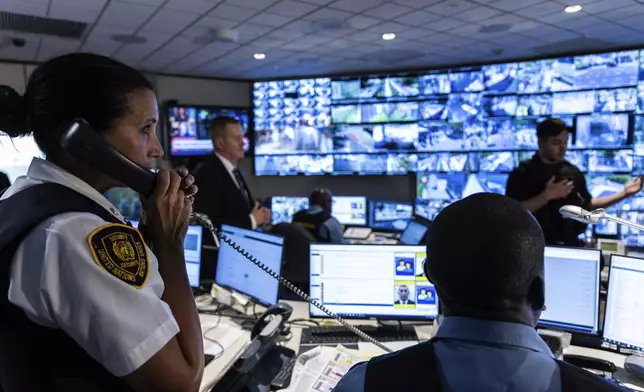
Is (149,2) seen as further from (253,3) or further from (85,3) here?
(253,3)

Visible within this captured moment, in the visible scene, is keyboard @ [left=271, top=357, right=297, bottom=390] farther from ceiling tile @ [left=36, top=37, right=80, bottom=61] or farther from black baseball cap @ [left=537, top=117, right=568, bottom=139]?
ceiling tile @ [left=36, top=37, right=80, bottom=61]

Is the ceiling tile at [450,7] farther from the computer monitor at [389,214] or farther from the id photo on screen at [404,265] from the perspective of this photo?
the id photo on screen at [404,265]

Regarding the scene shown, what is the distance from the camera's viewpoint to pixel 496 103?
5.55 meters

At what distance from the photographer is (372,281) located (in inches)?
77.0

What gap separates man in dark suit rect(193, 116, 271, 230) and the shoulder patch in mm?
2093

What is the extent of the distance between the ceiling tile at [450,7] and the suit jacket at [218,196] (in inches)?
84.7

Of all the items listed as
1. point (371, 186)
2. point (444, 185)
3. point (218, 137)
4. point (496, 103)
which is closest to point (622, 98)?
point (496, 103)

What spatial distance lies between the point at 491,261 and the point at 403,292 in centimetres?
125

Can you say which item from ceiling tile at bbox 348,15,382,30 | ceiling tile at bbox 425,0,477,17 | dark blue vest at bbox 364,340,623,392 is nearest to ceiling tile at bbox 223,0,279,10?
ceiling tile at bbox 348,15,382,30

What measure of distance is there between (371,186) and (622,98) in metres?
3.06

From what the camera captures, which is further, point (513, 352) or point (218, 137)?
point (218, 137)

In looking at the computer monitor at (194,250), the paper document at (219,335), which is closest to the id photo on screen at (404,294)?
the paper document at (219,335)

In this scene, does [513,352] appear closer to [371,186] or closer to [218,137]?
[218,137]

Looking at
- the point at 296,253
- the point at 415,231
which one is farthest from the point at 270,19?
the point at 415,231
